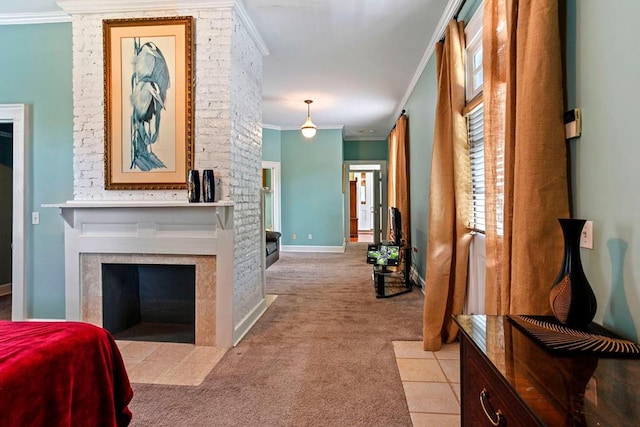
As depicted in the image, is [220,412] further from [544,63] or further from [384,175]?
[384,175]

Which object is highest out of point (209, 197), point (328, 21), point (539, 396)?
point (328, 21)

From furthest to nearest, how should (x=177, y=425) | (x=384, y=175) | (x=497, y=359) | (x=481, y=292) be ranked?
(x=384, y=175) → (x=481, y=292) → (x=177, y=425) → (x=497, y=359)

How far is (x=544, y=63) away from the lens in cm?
143

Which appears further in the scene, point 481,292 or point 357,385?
point 481,292

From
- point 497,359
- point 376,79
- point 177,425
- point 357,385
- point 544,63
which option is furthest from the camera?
point 376,79

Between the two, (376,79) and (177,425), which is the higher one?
(376,79)

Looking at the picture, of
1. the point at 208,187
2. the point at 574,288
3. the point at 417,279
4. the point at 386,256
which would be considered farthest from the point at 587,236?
the point at 417,279

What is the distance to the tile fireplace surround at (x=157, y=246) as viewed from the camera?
9.18ft

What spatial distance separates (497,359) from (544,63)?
3.97ft

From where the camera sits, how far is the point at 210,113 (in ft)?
9.25

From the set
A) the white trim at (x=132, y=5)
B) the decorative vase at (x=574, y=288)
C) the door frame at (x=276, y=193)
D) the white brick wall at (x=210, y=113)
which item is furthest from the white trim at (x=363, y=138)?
the decorative vase at (x=574, y=288)

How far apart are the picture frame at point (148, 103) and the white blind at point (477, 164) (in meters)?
2.30

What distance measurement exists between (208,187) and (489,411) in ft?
7.61

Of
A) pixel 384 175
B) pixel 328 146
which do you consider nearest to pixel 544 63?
pixel 328 146
